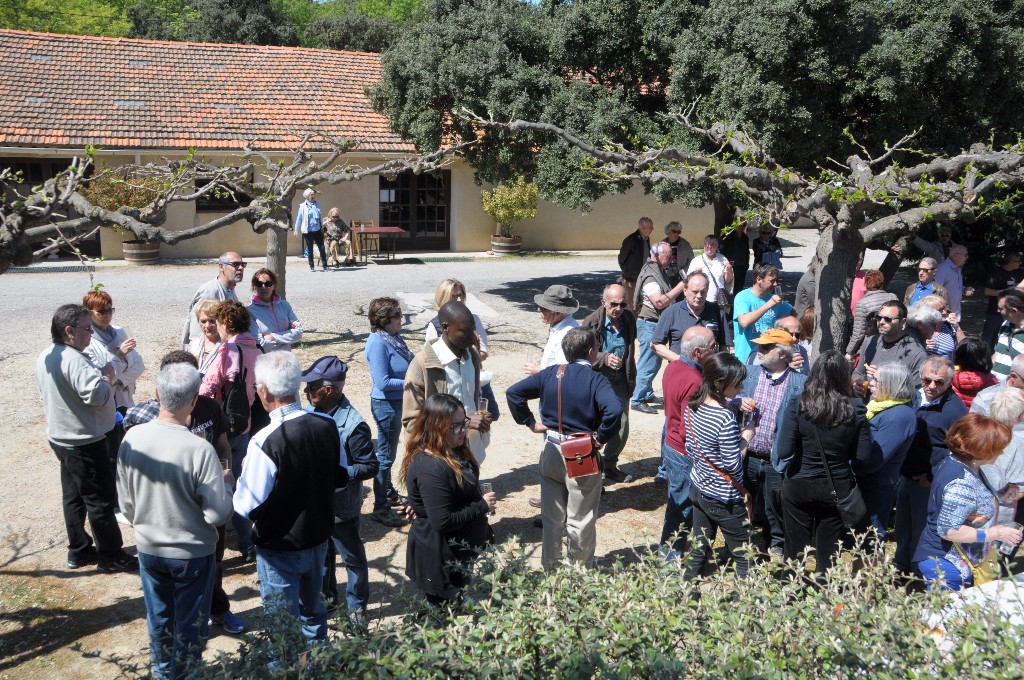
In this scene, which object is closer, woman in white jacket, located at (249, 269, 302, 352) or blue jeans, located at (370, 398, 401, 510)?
blue jeans, located at (370, 398, 401, 510)

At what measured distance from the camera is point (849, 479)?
4.82m

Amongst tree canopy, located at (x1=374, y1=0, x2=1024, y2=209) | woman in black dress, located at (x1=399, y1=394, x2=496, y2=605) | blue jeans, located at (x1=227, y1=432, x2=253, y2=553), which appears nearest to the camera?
woman in black dress, located at (x1=399, y1=394, x2=496, y2=605)

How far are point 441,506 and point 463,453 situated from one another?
0.37 m

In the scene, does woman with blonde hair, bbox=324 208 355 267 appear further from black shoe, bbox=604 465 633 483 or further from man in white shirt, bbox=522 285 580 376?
man in white shirt, bbox=522 285 580 376

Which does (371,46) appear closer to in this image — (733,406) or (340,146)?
(340,146)

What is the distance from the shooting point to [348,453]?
4707 millimetres

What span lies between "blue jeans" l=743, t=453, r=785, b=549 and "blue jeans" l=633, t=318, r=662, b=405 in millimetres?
3345

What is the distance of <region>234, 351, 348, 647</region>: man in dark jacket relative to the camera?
407 cm

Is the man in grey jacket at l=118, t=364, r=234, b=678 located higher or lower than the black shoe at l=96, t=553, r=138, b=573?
higher

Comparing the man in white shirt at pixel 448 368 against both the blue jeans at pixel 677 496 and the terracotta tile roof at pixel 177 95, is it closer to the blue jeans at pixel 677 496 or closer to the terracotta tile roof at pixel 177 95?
the blue jeans at pixel 677 496

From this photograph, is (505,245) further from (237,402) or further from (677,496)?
(677,496)

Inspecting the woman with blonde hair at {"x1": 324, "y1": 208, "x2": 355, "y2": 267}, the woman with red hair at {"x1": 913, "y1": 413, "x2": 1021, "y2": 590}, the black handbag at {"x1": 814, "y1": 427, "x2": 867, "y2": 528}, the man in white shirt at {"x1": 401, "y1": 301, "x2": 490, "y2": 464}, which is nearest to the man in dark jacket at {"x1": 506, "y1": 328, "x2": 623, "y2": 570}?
the man in white shirt at {"x1": 401, "y1": 301, "x2": 490, "y2": 464}

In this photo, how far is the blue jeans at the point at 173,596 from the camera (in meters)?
4.12

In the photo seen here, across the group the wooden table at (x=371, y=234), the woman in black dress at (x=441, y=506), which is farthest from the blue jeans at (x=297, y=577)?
the wooden table at (x=371, y=234)
